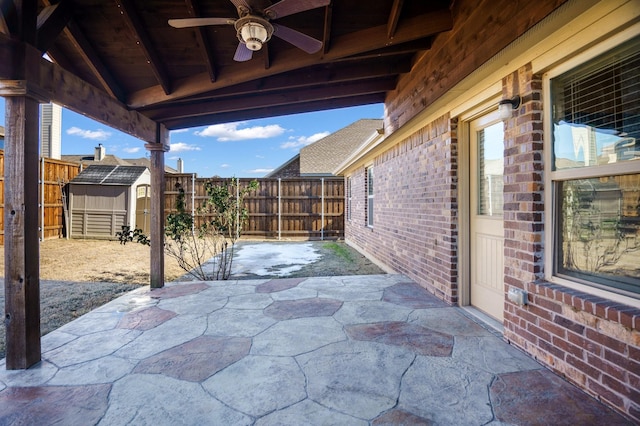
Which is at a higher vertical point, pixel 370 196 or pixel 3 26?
pixel 3 26

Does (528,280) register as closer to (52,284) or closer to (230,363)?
(230,363)

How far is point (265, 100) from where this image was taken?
15.6ft

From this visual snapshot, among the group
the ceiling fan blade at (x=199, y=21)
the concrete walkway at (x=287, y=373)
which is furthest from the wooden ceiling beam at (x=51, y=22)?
the concrete walkway at (x=287, y=373)

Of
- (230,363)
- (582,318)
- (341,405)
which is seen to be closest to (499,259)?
(582,318)

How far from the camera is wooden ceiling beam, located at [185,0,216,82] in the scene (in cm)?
285

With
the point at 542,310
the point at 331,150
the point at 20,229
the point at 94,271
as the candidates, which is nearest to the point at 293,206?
the point at 94,271

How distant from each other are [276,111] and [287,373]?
158 inches

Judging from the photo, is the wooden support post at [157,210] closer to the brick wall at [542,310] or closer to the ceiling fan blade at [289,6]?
the ceiling fan blade at [289,6]

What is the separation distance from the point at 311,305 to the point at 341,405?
6.04ft

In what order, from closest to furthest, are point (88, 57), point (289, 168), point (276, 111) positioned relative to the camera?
point (88, 57) < point (276, 111) < point (289, 168)

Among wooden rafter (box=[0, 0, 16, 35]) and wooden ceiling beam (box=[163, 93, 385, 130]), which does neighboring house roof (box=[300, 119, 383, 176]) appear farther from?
wooden rafter (box=[0, 0, 16, 35])

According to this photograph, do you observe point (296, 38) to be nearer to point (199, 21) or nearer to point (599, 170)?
point (199, 21)

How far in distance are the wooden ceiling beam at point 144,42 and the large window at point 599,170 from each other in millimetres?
3309

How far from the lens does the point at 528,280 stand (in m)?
2.48
